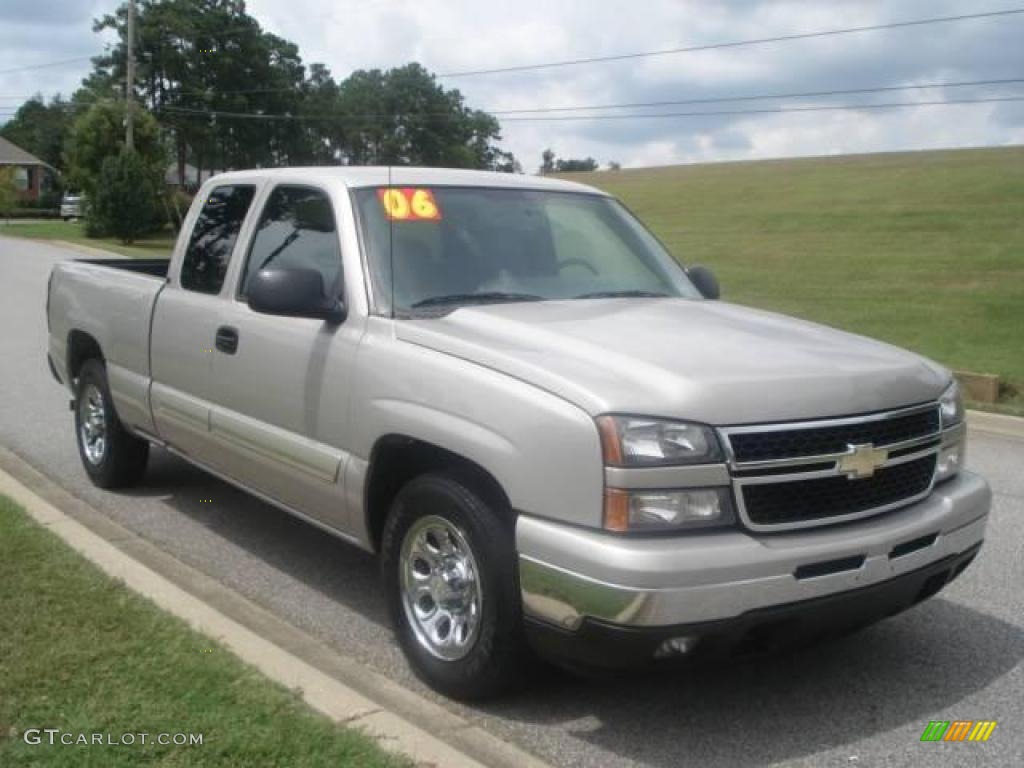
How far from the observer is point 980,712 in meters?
4.05

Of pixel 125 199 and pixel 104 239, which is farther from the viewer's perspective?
pixel 104 239

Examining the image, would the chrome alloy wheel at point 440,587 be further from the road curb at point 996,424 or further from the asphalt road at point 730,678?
the road curb at point 996,424

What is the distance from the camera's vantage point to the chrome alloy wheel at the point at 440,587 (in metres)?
3.93

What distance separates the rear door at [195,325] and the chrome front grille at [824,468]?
2.94 metres

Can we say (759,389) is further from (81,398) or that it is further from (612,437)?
(81,398)

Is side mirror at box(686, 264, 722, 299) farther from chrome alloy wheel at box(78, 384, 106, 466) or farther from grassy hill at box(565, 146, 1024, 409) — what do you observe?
grassy hill at box(565, 146, 1024, 409)

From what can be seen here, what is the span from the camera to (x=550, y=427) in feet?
11.6

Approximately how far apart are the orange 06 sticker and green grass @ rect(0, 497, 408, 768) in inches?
75.1

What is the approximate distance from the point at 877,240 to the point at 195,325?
2879 cm

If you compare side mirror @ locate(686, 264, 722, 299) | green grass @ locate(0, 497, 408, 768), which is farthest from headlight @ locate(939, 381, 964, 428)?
green grass @ locate(0, 497, 408, 768)

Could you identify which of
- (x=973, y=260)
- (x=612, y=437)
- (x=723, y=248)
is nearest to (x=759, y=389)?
(x=612, y=437)

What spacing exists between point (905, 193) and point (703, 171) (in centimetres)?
2328

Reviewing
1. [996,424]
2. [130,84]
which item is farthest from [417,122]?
[996,424]

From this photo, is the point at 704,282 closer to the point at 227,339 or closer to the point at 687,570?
the point at 227,339
